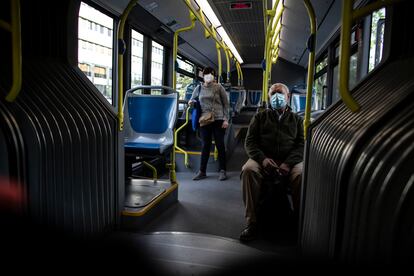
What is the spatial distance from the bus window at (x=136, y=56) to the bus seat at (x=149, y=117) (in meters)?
1.45

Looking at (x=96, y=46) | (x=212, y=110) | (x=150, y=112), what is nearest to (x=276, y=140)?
(x=150, y=112)

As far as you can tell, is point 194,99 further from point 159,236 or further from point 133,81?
point 159,236

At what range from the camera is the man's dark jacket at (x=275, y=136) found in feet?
9.31

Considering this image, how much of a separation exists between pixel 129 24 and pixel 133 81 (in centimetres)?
92

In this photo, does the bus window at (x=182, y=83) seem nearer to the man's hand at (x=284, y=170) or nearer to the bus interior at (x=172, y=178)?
the bus interior at (x=172, y=178)

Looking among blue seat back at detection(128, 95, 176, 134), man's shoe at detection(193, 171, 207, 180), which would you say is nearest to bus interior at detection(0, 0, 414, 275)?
blue seat back at detection(128, 95, 176, 134)

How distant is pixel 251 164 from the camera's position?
2.65 metres

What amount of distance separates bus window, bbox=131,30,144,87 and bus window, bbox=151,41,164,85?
1.58 feet

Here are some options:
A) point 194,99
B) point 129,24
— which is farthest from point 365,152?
point 129,24

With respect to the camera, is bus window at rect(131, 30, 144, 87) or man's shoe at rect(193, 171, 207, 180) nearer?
man's shoe at rect(193, 171, 207, 180)

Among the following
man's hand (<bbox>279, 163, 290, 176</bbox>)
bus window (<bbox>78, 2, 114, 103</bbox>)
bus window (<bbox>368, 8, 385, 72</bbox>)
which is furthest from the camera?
bus window (<bbox>78, 2, 114, 103</bbox>)

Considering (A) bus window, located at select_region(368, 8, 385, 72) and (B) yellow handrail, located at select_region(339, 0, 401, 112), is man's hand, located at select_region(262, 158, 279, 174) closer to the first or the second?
(B) yellow handrail, located at select_region(339, 0, 401, 112)

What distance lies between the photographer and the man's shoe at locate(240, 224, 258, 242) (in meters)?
2.38

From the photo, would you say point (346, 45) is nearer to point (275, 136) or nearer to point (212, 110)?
point (275, 136)
